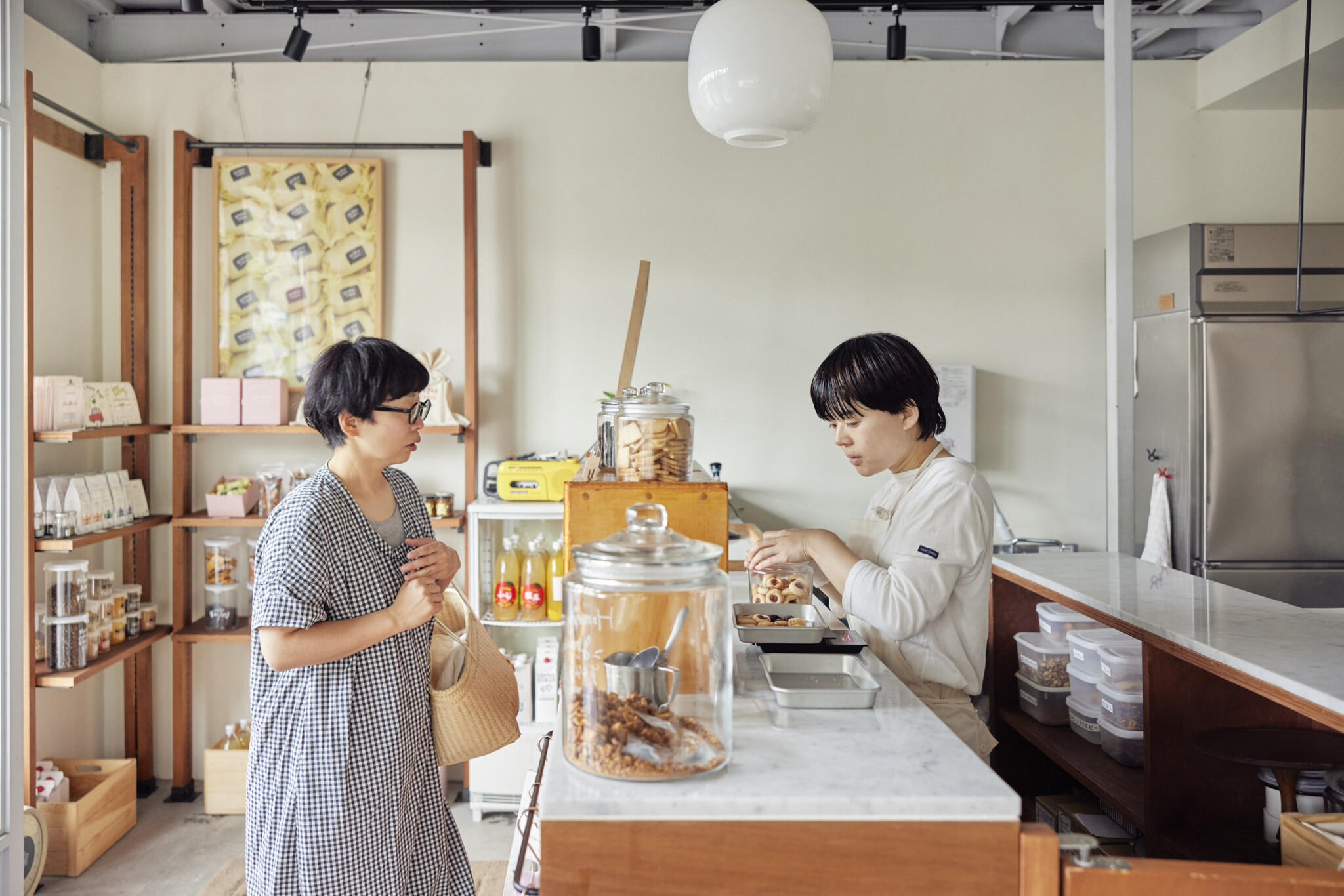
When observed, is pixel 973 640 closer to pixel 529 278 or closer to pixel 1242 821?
pixel 1242 821

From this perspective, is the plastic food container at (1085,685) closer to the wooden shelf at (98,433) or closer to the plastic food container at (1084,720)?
the plastic food container at (1084,720)

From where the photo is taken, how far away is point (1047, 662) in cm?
242

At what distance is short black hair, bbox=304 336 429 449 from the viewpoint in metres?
1.71

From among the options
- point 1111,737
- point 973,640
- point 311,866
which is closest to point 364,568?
point 311,866

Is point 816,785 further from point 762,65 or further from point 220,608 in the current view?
point 220,608

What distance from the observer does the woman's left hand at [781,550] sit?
1687mm

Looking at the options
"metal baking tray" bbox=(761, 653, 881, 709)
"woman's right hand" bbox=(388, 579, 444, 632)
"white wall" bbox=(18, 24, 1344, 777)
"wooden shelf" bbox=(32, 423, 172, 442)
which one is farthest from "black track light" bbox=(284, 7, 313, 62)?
"metal baking tray" bbox=(761, 653, 881, 709)

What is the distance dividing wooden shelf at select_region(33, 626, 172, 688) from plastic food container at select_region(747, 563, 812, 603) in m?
2.55

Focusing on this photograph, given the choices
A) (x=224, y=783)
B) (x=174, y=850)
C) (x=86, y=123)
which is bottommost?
(x=174, y=850)

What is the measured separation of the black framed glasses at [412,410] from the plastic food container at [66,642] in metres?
2.18

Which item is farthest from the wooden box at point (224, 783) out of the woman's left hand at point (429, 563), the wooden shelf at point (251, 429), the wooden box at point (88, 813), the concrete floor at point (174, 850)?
the woman's left hand at point (429, 563)

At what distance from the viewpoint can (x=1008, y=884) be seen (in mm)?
1112

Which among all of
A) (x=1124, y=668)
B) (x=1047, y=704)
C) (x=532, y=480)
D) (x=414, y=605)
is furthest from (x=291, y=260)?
(x=1124, y=668)

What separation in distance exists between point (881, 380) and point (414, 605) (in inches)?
37.4
